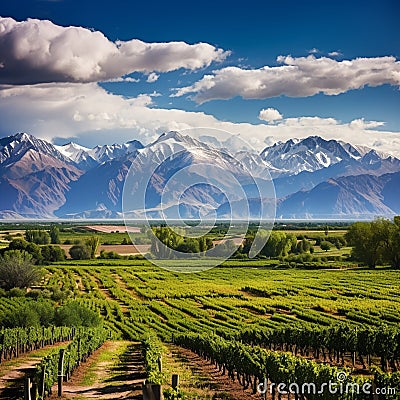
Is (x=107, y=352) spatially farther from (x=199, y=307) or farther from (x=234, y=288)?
(x=234, y=288)

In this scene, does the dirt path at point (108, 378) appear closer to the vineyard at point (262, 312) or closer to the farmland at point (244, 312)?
the farmland at point (244, 312)

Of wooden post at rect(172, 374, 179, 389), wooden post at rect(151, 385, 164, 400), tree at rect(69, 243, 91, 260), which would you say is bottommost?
tree at rect(69, 243, 91, 260)

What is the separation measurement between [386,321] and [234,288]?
33193 millimetres

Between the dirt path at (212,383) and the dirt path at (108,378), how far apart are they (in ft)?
7.35

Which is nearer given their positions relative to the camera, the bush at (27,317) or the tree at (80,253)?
the bush at (27,317)

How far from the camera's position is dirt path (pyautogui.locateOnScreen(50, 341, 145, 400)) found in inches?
785

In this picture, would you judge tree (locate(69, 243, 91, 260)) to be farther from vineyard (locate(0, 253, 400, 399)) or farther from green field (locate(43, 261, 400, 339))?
green field (locate(43, 261, 400, 339))

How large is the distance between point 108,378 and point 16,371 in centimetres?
536

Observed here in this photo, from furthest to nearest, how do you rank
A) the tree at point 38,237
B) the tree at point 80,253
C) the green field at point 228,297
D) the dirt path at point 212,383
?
the tree at point 38,237, the tree at point 80,253, the green field at point 228,297, the dirt path at point 212,383

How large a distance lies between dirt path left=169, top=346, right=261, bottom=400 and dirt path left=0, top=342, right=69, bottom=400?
630cm

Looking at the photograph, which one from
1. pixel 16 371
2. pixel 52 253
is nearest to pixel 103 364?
pixel 16 371

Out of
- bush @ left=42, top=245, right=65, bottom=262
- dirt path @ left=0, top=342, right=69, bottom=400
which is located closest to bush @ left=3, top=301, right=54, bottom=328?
dirt path @ left=0, top=342, right=69, bottom=400

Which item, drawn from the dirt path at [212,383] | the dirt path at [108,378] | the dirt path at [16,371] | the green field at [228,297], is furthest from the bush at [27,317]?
the dirt path at [212,383]

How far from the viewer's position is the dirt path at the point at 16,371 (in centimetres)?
2085
